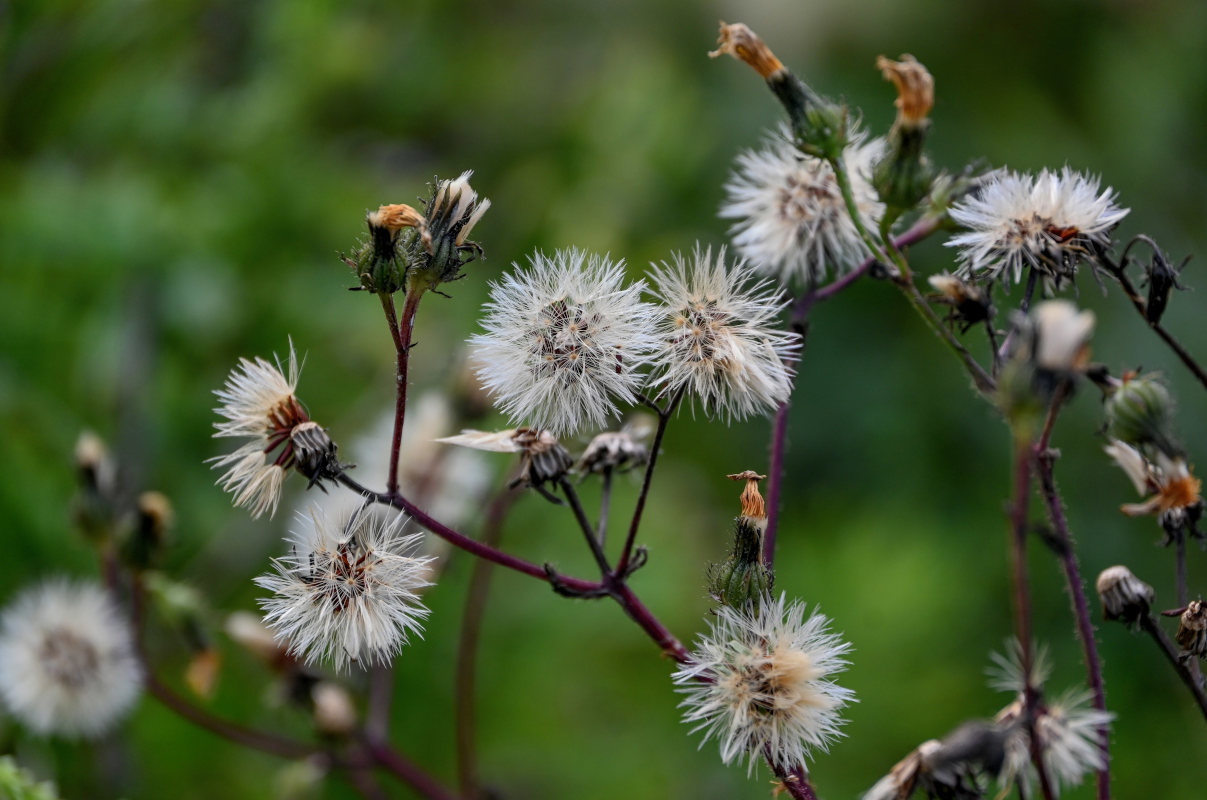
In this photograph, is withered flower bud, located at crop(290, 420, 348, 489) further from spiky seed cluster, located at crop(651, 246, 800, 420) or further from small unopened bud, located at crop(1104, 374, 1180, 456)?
small unopened bud, located at crop(1104, 374, 1180, 456)

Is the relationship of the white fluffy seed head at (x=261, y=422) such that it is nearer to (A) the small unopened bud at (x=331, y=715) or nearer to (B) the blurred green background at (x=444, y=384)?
(A) the small unopened bud at (x=331, y=715)

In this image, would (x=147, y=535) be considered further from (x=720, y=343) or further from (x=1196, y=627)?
(x=1196, y=627)

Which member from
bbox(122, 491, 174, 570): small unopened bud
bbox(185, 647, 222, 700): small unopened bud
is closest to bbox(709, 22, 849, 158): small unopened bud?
bbox(122, 491, 174, 570): small unopened bud

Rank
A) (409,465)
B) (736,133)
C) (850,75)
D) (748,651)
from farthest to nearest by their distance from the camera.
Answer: (850,75) → (736,133) → (409,465) → (748,651)

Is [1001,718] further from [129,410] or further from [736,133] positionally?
[736,133]

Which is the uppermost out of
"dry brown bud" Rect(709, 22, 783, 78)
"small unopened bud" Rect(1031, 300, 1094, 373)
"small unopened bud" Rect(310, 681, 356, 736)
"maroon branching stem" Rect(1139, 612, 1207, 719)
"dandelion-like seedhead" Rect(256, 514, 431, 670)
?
"dry brown bud" Rect(709, 22, 783, 78)

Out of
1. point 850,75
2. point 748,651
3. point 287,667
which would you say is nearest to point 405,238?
point 748,651
